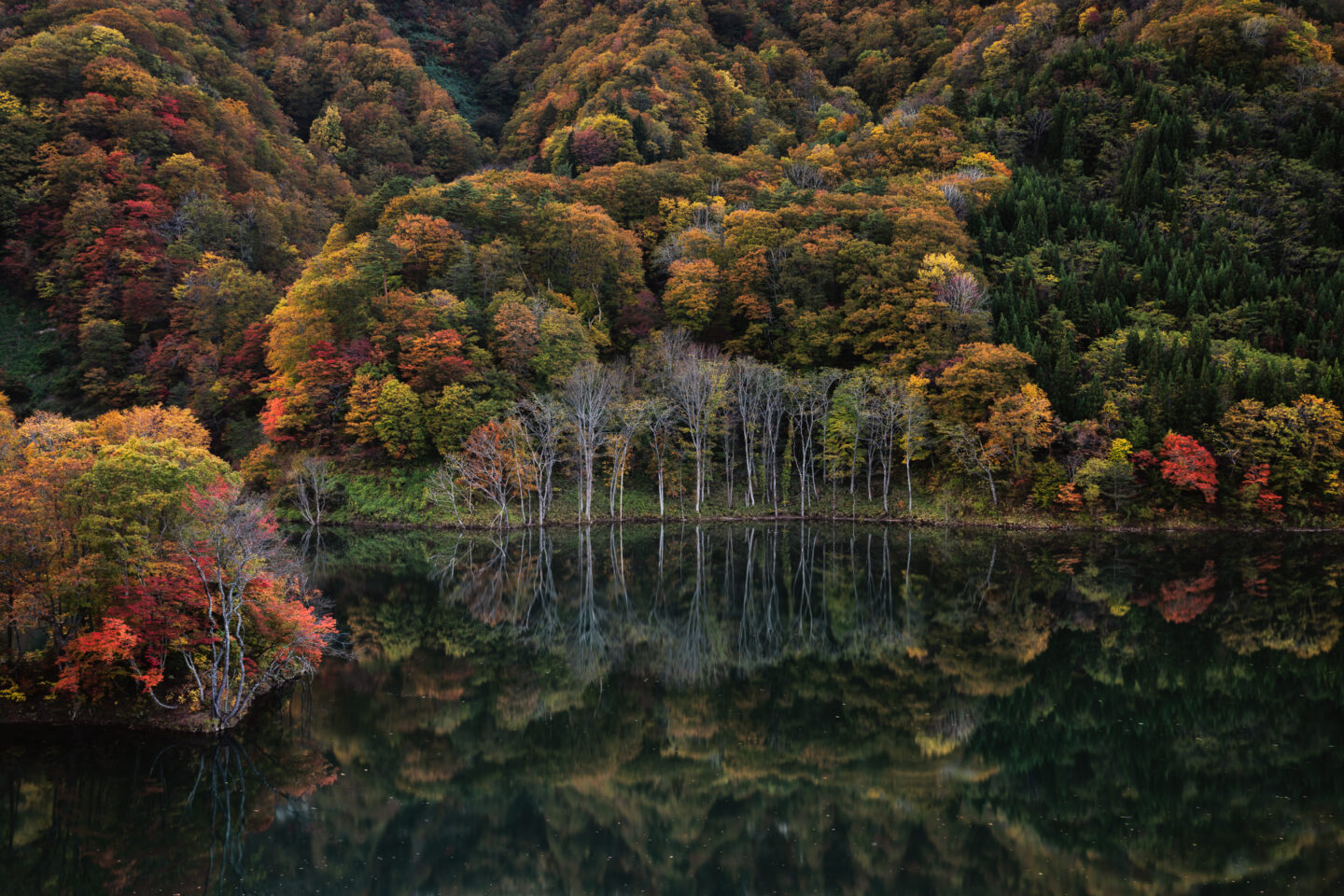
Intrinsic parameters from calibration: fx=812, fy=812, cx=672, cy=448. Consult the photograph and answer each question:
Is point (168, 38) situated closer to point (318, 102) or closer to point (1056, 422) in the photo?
point (318, 102)

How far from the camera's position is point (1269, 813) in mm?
13070

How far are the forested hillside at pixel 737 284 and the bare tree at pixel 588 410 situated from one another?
0.31 meters

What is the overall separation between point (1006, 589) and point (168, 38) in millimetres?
100493

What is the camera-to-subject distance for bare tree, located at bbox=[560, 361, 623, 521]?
160ft

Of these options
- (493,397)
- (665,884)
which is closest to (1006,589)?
(665,884)

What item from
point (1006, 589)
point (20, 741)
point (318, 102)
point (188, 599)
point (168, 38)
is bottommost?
point (1006, 589)

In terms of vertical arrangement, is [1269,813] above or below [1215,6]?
below

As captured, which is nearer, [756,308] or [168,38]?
[756,308]

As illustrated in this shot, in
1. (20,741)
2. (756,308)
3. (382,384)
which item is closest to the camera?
(20,741)

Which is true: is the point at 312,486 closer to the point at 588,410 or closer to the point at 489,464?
the point at 489,464

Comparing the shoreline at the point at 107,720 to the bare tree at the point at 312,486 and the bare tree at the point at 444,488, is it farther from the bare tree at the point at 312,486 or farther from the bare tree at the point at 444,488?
the bare tree at the point at 312,486

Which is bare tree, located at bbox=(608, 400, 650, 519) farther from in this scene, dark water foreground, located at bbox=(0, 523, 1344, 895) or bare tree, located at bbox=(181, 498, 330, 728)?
bare tree, located at bbox=(181, 498, 330, 728)

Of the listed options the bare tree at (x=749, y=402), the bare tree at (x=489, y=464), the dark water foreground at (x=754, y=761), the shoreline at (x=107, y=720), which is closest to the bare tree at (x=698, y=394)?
the bare tree at (x=749, y=402)

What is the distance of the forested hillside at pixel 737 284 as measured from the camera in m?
48.6
